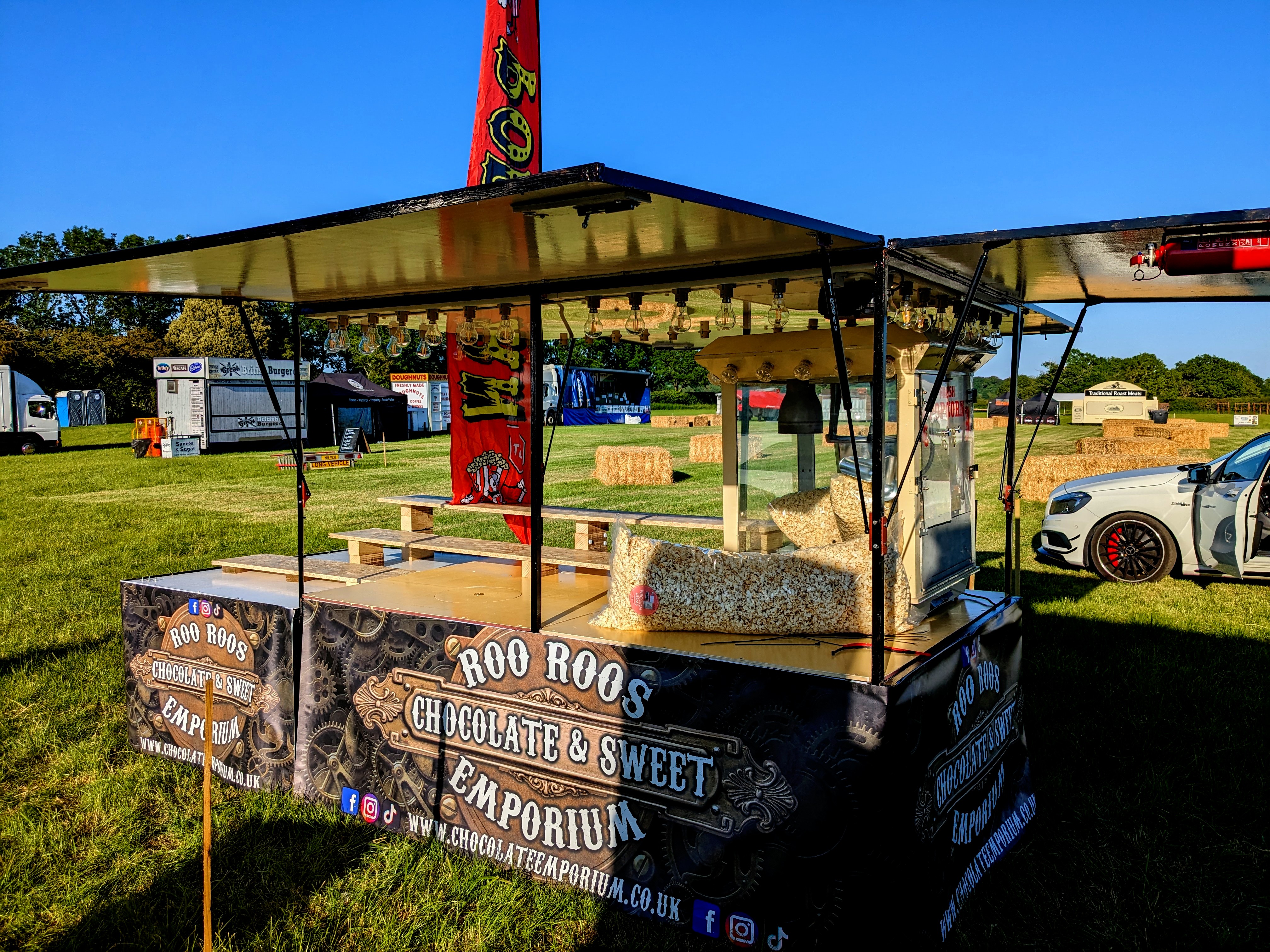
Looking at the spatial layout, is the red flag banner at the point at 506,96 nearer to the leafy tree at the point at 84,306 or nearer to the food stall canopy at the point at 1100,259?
the food stall canopy at the point at 1100,259

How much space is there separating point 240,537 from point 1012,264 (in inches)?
467

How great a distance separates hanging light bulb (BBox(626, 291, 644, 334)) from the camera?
13.1 feet

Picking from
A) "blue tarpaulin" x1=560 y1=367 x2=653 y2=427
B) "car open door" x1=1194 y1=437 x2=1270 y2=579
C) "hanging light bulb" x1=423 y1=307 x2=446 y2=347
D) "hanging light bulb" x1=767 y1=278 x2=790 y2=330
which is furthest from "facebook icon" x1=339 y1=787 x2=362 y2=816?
"blue tarpaulin" x1=560 y1=367 x2=653 y2=427

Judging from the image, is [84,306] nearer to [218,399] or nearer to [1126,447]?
[218,399]

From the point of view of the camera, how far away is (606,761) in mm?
3547

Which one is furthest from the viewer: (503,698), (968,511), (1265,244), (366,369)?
(366,369)

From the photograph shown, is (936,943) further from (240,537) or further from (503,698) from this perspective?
(240,537)

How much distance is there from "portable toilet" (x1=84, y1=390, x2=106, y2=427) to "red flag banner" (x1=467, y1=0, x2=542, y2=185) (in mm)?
46147

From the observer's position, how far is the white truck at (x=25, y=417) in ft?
93.9

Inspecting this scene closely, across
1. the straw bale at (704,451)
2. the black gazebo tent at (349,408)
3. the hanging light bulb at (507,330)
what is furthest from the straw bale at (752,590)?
the black gazebo tent at (349,408)

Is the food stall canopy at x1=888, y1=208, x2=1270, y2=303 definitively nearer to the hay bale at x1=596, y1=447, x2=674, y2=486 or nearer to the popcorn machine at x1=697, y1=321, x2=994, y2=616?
the popcorn machine at x1=697, y1=321, x2=994, y2=616

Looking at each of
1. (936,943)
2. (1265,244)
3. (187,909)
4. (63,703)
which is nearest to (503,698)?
(187,909)

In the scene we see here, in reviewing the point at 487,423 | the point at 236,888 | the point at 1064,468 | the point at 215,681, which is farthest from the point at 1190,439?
the point at 236,888

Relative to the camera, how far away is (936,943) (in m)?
3.16
